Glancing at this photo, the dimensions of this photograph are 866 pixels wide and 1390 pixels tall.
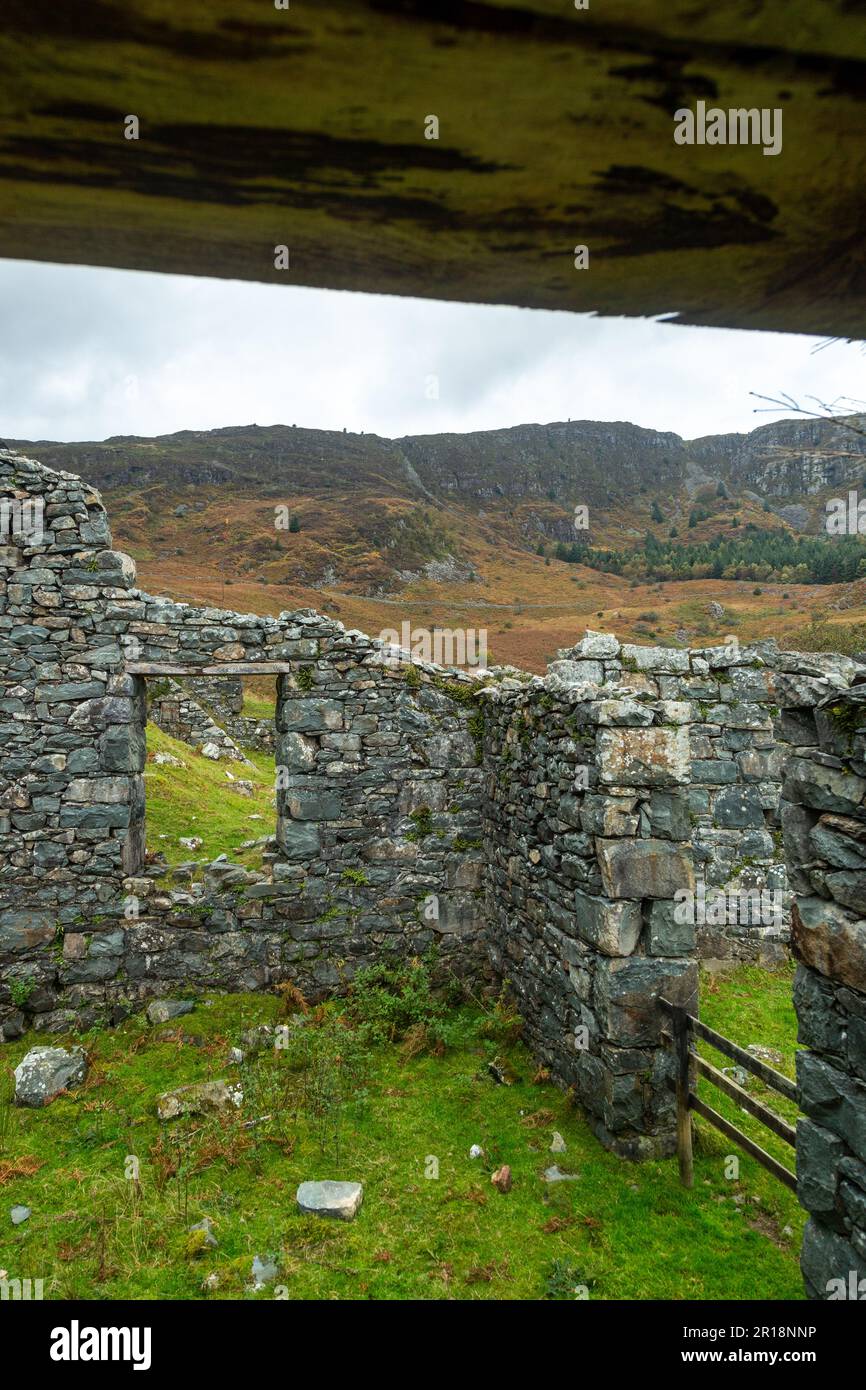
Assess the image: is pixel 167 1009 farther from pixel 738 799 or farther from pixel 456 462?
pixel 456 462

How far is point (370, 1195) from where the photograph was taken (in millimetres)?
4734

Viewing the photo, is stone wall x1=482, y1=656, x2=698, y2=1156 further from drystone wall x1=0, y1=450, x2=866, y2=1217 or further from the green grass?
the green grass

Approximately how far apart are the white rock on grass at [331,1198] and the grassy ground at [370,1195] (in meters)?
0.07

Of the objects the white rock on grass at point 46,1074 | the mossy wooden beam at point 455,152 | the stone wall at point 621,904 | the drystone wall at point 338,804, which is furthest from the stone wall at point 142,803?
the mossy wooden beam at point 455,152

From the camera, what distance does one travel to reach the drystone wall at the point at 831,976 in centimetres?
282

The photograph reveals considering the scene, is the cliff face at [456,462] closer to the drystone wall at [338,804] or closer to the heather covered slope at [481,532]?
the heather covered slope at [481,532]

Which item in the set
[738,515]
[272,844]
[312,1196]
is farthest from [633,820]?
[738,515]

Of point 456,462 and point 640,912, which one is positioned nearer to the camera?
point 640,912

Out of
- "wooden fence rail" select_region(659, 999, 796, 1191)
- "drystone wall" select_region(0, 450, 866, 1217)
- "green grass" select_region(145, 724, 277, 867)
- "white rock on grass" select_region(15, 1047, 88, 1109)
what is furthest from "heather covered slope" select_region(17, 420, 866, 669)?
"white rock on grass" select_region(15, 1047, 88, 1109)

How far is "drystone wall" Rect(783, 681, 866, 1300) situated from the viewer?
9.24ft

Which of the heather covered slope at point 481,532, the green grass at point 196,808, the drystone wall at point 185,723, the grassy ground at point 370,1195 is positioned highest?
the heather covered slope at point 481,532

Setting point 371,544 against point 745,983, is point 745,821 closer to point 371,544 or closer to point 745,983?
point 745,983

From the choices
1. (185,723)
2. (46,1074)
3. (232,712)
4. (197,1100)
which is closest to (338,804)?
(197,1100)

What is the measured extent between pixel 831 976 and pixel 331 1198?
358 cm
